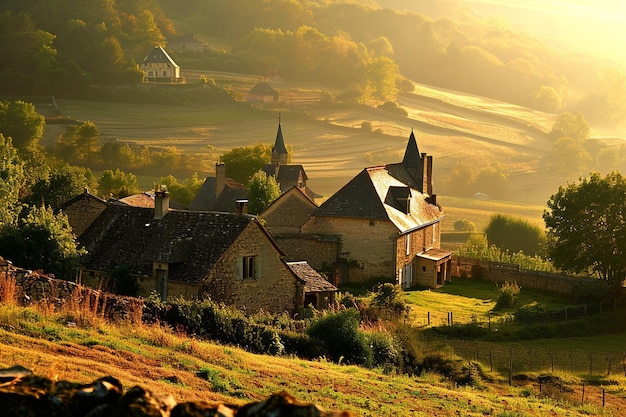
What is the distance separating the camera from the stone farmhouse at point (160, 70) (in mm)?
151250

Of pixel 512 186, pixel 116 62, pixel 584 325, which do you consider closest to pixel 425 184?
pixel 584 325

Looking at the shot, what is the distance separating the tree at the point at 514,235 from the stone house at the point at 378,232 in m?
30.2

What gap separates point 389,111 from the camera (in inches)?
6511

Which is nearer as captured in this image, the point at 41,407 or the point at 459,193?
the point at 41,407

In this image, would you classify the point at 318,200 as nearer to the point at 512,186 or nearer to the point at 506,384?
the point at 512,186

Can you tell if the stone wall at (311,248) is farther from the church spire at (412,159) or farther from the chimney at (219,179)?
the chimney at (219,179)

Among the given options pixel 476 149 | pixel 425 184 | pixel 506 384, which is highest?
pixel 476 149

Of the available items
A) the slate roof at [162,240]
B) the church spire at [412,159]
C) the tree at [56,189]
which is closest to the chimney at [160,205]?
the slate roof at [162,240]

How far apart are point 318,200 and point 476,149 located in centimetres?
6114

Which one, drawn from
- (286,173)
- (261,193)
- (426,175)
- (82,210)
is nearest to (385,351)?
(82,210)

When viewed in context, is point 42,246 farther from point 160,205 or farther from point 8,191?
point 8,191

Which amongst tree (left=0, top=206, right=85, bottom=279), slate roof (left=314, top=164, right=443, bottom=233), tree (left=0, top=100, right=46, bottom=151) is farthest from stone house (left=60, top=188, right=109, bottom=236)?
tree (left=0, top=100, right=46, bottom=151)

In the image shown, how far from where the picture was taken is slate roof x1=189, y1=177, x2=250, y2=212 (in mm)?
68188

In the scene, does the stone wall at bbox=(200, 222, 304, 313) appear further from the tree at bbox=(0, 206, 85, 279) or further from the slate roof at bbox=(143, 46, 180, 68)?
the slate roof at bbox=(143, 46, 180, 68)
